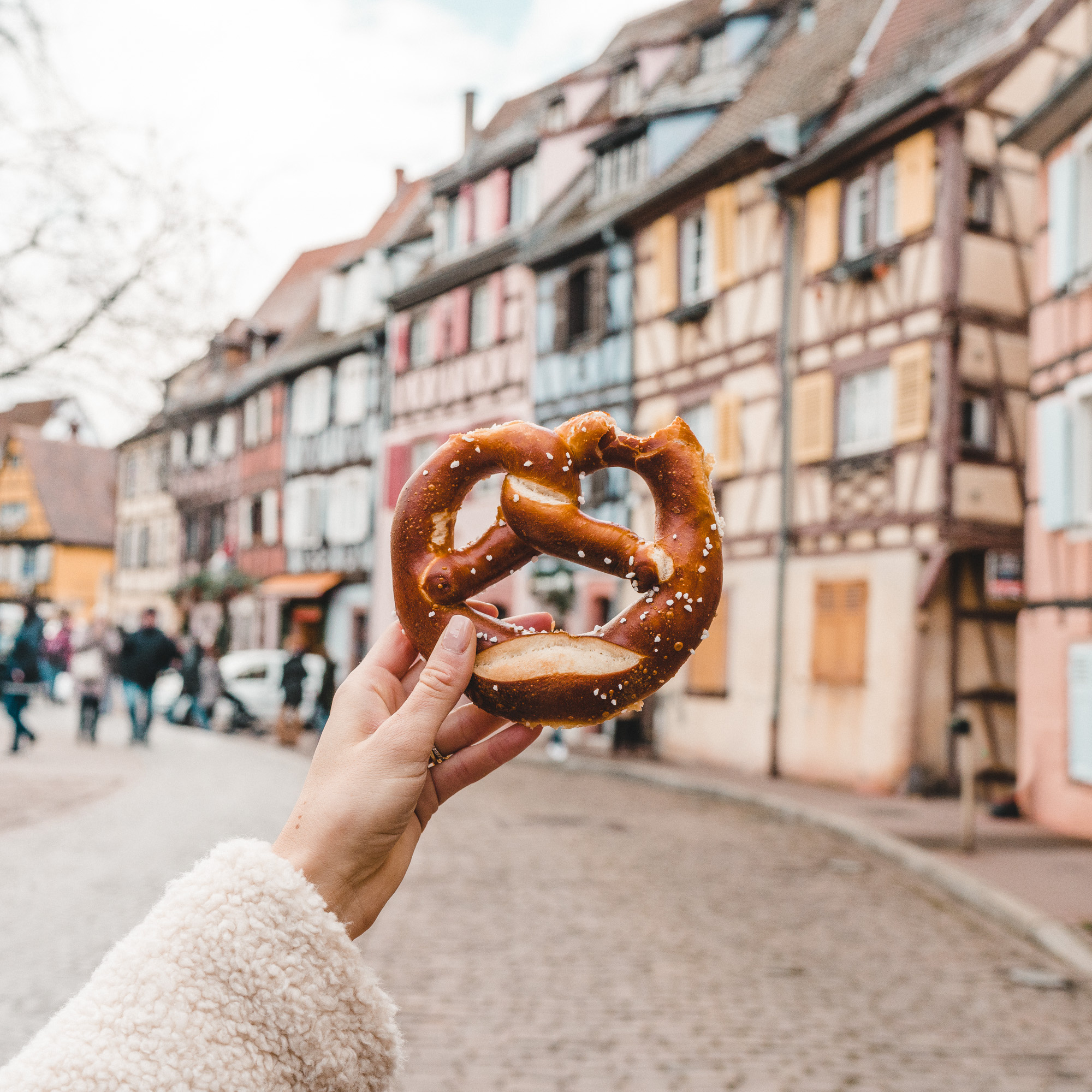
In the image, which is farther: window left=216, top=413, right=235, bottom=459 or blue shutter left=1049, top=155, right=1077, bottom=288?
window left=216, top=413, right=235, bottom=459

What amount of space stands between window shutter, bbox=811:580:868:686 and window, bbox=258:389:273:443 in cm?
2354

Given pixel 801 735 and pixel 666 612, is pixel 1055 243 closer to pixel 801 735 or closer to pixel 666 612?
pixel 801 735

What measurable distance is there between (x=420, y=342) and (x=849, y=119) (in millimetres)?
14588

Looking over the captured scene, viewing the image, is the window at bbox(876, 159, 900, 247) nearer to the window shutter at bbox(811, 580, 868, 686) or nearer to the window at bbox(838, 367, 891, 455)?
the window at bbox(838, 367, 891, 455)

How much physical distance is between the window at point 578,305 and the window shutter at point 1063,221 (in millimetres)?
11333

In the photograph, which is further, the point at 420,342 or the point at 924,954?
the point at 420,342

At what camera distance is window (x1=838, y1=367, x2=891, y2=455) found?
17.1 meters

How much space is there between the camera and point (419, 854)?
10.4 metres

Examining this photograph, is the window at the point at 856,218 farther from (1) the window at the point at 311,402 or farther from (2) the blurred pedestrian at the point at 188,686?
(1) the window at the point at 311,402

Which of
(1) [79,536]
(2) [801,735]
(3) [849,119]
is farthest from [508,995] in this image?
(1) [79,536]

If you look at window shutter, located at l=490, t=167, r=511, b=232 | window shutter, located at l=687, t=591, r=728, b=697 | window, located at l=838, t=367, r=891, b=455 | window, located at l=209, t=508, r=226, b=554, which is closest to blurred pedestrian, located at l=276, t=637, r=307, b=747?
window shutter, located at l=687, t=591, r=728, b=697

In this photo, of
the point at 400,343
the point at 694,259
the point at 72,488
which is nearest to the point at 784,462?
the point at 694,259

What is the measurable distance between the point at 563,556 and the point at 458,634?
56 cm

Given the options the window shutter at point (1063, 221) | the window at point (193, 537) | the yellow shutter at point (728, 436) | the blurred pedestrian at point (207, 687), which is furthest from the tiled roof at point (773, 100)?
the window at point (193, 537)
